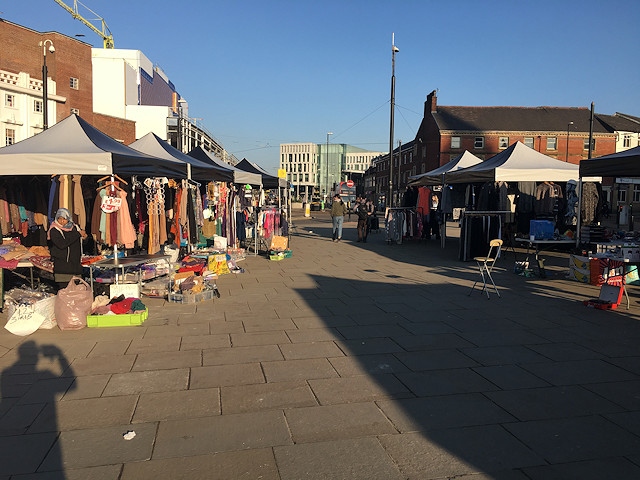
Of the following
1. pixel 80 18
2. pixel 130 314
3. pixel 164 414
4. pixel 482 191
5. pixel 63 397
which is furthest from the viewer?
pixel 80 18

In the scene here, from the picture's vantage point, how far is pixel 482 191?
14438 mm

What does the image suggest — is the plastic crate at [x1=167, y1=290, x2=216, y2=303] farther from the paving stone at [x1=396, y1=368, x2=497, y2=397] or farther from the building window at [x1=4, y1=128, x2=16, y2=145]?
the building window at [x1=4, y1=128, x2=16, y2=145]

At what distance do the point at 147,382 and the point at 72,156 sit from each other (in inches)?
163

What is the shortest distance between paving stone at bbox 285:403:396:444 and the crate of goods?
9321 millimetres

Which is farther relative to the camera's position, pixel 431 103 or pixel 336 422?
pixel 431 103

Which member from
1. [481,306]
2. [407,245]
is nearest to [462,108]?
[407,245]

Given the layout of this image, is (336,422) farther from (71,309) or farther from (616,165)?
(616,165)

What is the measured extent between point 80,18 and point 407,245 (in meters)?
81.8

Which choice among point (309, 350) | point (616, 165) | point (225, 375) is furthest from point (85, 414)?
point (616, 165)

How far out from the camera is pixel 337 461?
3070 millimetres

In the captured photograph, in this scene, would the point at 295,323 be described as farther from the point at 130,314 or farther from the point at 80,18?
the point at 80,18

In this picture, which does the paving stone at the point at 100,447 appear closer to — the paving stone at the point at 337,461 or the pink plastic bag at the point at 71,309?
the paving stone at the point at 337,461

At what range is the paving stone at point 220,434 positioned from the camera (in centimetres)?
322

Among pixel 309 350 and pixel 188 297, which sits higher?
pixel 188 297
